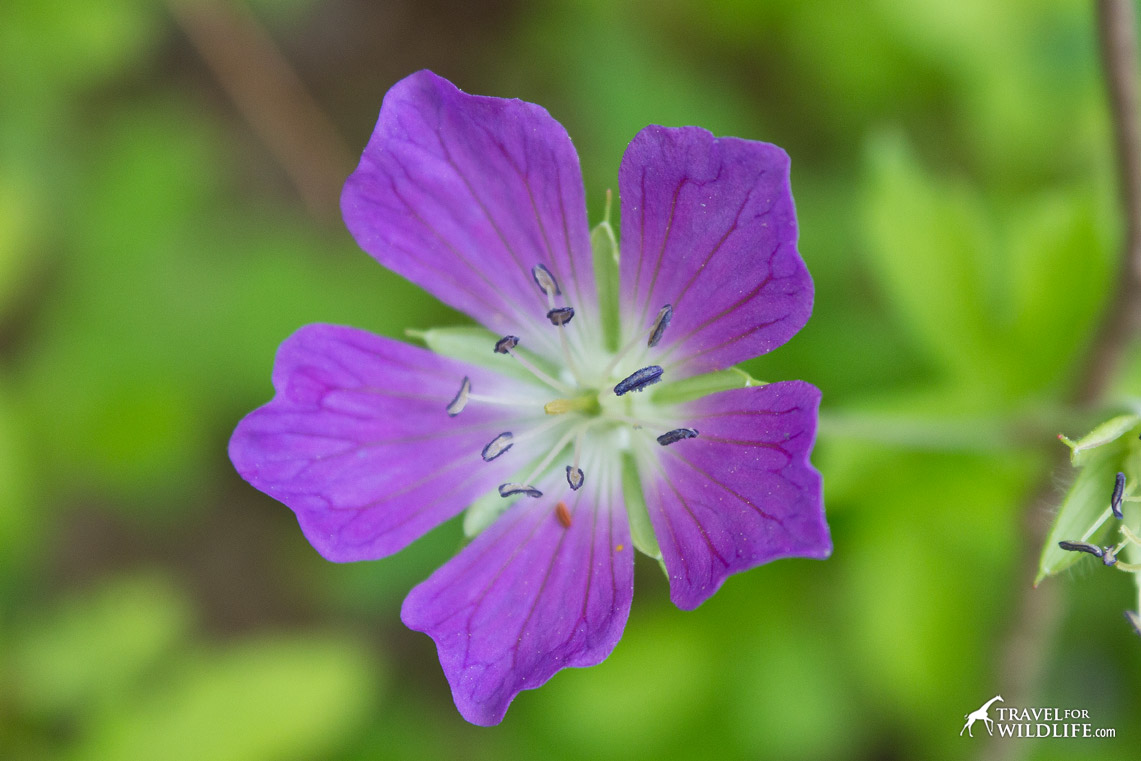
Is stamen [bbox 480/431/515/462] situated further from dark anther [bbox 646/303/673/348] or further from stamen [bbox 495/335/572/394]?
dark anther [bbox 646/303/673/348]

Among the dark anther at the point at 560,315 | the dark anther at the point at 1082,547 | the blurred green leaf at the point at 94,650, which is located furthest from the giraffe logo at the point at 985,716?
the blurred green leaf at the point at 94,650

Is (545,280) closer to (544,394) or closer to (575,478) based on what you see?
(544,394)

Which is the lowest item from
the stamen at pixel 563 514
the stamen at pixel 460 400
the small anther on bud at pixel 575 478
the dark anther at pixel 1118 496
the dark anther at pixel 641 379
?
the dark anther at pixel 1118 496

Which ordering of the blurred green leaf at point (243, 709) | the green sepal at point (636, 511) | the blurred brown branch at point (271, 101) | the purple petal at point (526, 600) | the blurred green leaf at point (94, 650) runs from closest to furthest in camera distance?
1. the purple petal at point (526, 600)
2. the green sepal at point (636, 511)
3. the blurred green leaf at point (243, 709)
4. the blurred green leaf at point (94, 650)
5. the blurred brown branch at point (271, 101)

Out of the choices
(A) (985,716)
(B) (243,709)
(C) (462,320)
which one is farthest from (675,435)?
(B) (243,709)

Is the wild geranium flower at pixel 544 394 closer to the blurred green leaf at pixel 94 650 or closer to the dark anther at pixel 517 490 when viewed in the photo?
the dark anther at pixel 517 490

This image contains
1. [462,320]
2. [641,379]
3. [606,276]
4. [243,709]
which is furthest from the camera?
[462,320]
